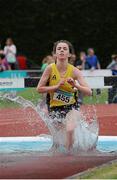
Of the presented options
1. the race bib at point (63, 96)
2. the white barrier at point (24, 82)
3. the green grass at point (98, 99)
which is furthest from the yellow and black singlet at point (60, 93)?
the green grass at point (98, 99)

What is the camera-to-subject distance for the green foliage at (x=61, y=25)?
4394 cm

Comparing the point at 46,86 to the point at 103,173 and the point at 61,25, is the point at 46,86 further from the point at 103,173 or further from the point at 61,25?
the point at 61,25

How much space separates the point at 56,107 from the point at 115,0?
106 ft

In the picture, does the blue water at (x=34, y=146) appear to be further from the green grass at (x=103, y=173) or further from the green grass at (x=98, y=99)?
the green grass at (x=98, y=99)

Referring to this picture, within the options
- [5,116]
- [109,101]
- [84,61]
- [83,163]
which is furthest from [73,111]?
[84,61]

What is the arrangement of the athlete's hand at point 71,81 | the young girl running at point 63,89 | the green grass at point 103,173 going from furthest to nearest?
1. the young girl running at point 63,89
2. the athlete's hand at point 71,81
3. the green grass at point 103,173

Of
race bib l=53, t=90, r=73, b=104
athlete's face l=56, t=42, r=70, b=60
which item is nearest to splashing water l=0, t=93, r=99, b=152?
race bib l=53, t=90, r=73, b=104

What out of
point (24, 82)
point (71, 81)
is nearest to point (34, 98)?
point (24, 82)

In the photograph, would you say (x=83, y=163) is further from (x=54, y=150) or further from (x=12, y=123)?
(x=12, y=123)

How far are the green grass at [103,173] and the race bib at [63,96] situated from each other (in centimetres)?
235

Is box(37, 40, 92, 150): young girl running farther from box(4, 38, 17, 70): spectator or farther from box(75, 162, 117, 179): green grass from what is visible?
box(4, 38, 17, 70): spectator

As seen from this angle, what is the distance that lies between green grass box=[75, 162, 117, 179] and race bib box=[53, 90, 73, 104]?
235 cm

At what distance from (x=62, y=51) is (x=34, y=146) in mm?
1854

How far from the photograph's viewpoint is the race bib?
11.9m
